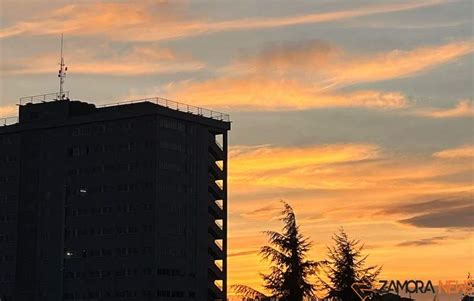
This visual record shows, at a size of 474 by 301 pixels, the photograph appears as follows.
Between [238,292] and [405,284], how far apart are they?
171 feet

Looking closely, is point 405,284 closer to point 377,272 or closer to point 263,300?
point 377,272

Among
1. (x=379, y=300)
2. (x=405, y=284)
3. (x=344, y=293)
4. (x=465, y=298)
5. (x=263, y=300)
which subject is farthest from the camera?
(x=465, y=298)

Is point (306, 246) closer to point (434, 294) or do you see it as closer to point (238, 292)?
point (238, 292)

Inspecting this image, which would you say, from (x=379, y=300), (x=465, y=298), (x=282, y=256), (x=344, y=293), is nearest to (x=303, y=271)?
(x=282, y=256)

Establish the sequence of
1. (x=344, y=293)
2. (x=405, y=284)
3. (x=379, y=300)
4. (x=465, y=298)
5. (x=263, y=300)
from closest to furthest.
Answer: (x=263, y=300)
(x=344, y=293)
(x=379, y=300)
(x=405, y=284)
(x=465, y=298)

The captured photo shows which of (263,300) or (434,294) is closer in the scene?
(263,300)

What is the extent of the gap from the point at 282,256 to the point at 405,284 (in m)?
49.0

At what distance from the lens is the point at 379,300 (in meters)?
95.0

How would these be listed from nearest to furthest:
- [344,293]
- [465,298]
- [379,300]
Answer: [344,293] → [379,300] → [465,298]

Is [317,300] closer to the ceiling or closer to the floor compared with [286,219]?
closer to the floor

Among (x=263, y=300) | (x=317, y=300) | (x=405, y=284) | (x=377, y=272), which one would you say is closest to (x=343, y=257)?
(x=377, y=272)

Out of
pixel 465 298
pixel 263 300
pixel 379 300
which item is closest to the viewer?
pixel 263 300

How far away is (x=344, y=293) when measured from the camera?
8375 cm

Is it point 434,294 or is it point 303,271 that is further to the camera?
point 434,294
